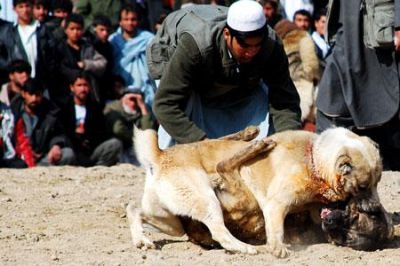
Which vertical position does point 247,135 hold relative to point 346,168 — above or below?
below

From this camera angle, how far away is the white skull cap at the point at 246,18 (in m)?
7.93

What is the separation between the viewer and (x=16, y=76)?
12211 millimetres

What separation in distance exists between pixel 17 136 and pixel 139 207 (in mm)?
4569

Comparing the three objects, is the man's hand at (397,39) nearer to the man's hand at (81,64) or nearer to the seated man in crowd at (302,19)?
the seated man in crowd at (302,19)

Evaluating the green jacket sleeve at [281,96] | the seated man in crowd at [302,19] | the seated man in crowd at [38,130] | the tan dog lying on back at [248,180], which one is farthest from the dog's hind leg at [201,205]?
the seated man in crowd at [302,19]

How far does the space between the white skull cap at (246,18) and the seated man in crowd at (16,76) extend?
181 inches

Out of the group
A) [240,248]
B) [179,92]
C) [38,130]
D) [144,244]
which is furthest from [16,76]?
[240,248]

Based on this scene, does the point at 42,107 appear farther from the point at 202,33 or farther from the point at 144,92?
the point at 202,33

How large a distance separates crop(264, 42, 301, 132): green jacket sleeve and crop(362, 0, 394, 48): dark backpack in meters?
0.95

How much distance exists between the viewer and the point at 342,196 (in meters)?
7.11

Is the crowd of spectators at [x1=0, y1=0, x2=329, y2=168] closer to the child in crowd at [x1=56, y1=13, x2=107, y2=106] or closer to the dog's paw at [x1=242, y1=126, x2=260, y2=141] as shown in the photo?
the child in crowd at [x1=56, y1=13, x2=107, y2=106]

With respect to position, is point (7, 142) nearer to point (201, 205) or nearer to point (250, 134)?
point (250, 134)

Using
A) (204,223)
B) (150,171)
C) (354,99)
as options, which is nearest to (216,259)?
(204,223)

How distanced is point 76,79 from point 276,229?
19.5 feet
